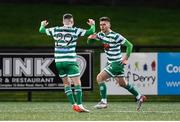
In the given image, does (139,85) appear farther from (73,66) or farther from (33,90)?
(73,66)

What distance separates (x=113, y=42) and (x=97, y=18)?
18453mm

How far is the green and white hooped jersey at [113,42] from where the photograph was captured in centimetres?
1788

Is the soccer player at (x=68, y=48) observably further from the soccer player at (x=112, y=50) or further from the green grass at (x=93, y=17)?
the green grass at (x=93, y=17)

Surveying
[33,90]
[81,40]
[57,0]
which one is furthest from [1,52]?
[57,0]

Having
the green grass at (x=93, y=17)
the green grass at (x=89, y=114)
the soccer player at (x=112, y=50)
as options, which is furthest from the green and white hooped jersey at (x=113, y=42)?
the green grass at (x=93, y=17)

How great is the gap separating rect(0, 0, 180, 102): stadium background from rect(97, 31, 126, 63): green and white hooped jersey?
11.1m

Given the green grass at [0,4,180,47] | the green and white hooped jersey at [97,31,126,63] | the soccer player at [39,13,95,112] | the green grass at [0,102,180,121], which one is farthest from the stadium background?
the soccer player at [39,13,95,112]

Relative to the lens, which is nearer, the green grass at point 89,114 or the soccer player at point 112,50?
the green grass at point 89,114

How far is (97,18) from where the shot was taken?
36.3m

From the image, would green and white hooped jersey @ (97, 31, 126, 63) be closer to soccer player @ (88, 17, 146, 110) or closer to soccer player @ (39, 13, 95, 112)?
soccer player @ (88, 17, 146, 110)

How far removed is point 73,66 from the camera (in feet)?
55.8

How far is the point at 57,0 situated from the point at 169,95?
19.0 meters

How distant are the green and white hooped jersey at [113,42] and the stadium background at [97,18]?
11.1 m

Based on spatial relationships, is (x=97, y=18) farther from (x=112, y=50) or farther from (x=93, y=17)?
(x=112, y=50)
